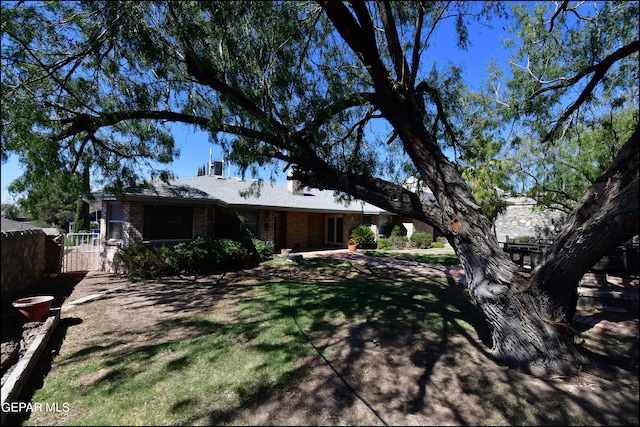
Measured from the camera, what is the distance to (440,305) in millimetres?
7680

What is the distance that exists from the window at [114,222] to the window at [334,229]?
43.4ft

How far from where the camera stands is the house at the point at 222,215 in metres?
12.1

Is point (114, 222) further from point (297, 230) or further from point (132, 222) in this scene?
point (297, 230)

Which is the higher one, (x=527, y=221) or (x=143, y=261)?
(x=527, y=221)

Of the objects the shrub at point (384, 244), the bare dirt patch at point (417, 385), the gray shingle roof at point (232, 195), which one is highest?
the gray shingle roof at point (232, 195)

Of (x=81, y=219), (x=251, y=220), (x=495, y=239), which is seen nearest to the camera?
(x=495, y=239)

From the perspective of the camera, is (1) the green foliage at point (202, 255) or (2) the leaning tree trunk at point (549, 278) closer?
(2) the leaning tree trunk at point (549, 278)

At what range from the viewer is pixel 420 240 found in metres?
22.5

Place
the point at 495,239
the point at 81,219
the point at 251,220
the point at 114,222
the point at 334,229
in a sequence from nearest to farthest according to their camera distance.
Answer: the point at 495,239, the point at 114,222, the point at 251,220, the point at 334,229, the point at 81,219

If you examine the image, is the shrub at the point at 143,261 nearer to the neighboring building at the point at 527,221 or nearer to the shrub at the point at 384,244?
the shrub at the point at 384,244

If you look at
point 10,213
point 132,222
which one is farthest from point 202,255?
point 10,213

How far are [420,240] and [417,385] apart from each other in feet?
63.6

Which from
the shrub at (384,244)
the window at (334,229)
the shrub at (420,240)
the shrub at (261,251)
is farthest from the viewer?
the window at (334,229)

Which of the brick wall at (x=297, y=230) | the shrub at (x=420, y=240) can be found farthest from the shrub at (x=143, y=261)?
the shrub at (x=420, y=240)
